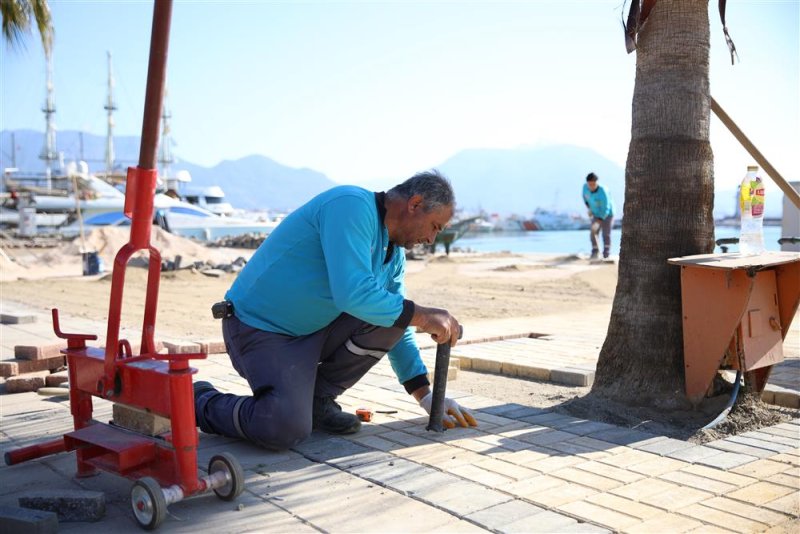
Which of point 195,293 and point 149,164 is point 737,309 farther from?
point 195,293

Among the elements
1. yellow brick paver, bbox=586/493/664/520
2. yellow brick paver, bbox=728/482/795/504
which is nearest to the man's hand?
yellow brick paver, bbox=586/493/664/520

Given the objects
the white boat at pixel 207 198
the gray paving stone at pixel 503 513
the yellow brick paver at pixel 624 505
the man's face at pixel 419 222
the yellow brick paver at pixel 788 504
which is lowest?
the yellow brick paver at pixel 788 504

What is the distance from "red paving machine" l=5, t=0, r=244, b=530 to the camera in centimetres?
254

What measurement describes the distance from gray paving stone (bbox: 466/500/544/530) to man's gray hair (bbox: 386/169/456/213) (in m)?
1.42

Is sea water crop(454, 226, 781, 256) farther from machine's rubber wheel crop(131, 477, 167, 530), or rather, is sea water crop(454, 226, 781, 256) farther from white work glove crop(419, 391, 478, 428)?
machine's rubber wheel crop(131, 477, 167, 530)

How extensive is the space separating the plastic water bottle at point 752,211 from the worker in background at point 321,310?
202 cm

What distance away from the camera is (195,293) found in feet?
43.3

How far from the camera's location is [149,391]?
2732 millimetres

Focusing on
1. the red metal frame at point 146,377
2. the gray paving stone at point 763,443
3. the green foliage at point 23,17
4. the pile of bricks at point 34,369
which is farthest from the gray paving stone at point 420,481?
the green foliage at point 23,17

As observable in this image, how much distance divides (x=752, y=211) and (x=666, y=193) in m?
0.69

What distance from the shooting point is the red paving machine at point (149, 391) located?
2545mm

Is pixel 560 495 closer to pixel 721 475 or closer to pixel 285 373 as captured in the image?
pixel 721 475

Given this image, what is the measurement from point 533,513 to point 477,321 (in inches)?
252

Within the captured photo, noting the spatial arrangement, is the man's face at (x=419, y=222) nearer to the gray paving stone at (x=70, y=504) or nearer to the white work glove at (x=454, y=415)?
the white work glove at (x=454, y=415)
